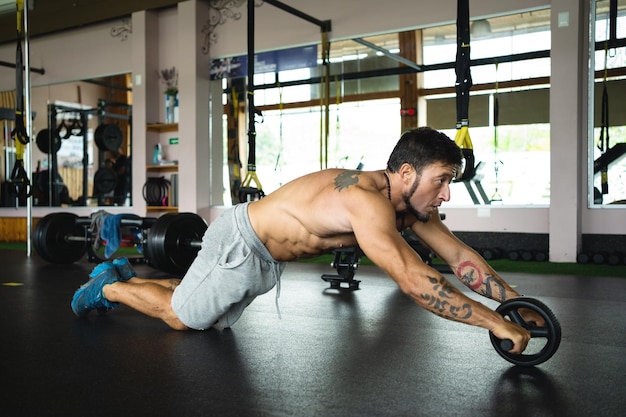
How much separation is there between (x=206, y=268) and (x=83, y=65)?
765cm

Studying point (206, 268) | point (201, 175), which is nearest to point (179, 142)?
point (201, 175)

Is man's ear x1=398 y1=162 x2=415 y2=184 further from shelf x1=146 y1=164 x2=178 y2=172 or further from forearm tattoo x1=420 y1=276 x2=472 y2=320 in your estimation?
shelf x1=146 y1=164 x2=178 y2=172

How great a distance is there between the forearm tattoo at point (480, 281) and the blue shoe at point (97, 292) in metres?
1.56

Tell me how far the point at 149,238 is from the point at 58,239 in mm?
1814

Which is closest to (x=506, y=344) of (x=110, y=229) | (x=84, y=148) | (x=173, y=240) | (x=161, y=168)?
(x=173, y=240)

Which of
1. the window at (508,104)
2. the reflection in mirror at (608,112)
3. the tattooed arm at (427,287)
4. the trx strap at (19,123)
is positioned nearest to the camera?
the tattooed arm at (427,287)

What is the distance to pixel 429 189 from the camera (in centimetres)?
192

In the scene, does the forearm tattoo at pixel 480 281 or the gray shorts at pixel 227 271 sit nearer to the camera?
the forearm tattoo at pixel 480 281

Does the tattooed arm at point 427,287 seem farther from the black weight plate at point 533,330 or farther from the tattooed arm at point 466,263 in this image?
the tattooed arm at point 466,263

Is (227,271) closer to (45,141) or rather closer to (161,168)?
(161,168)

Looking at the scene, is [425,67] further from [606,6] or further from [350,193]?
[350,193]

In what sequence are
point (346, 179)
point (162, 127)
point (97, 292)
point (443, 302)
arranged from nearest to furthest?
point (443, 302) → point (346, 179) → point (97, 292) → point (162, 127)

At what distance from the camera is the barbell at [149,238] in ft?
13.4

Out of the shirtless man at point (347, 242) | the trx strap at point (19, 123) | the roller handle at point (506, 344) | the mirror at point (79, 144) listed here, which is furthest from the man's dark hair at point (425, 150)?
the mirror at point (79, 144)
